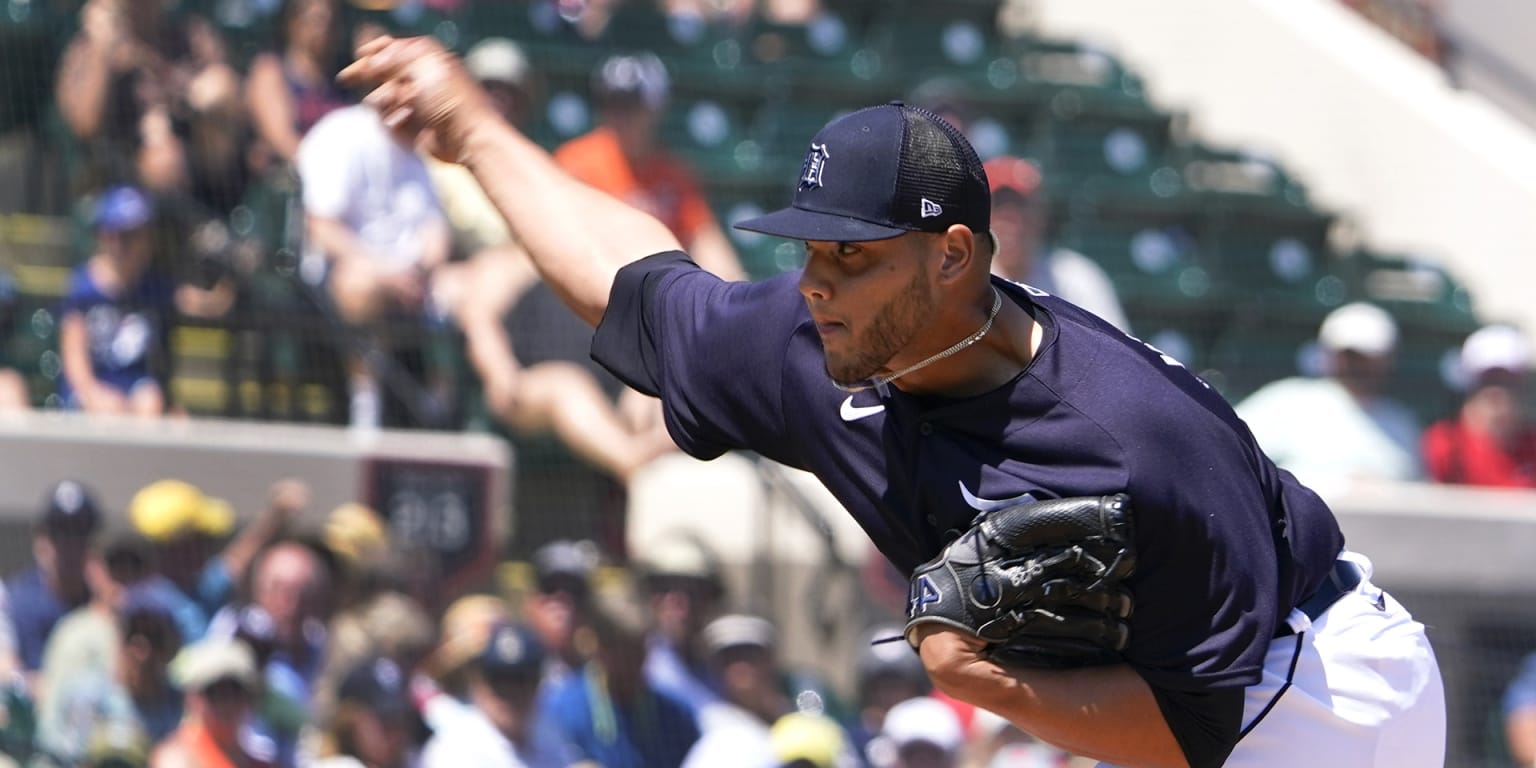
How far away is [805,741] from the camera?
18.2 ft

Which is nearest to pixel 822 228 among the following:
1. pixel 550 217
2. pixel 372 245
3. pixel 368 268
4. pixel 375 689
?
pixel 550 217

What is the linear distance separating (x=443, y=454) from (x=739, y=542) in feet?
3.41

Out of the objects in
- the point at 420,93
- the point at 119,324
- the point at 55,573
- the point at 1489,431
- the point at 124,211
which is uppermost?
the point at 420,93

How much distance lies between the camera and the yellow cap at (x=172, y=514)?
226 inches

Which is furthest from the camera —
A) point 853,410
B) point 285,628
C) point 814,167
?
point 285,628

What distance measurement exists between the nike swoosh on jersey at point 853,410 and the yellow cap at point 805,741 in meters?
2.86

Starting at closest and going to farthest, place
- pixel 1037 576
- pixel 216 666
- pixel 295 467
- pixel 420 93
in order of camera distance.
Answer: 1. pixel 1037 576
2. pixel 420 93
3. pixel 216 666
4. pixel 295 467

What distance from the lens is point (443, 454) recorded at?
20.4 feet

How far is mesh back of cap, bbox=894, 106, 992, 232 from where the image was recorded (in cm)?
251

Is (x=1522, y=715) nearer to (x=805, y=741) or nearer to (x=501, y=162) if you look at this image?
(x=805, y=741)

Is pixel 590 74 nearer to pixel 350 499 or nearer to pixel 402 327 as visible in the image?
pixel 402 327

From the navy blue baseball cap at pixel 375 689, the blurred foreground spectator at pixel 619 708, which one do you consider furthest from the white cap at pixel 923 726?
the navy blue baseball cap at pixel 375 689

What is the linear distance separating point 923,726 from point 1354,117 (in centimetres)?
571

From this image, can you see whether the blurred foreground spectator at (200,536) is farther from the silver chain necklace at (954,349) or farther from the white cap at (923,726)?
the silver chain necklace at (954,349)
